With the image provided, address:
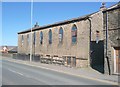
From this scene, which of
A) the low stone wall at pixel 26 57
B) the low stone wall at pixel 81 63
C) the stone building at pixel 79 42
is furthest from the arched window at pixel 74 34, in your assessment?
the low stone wall at pixel 26 57

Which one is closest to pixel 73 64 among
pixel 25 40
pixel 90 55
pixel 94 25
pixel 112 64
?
pixel 90 55

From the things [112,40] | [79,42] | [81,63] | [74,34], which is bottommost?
[81,63]

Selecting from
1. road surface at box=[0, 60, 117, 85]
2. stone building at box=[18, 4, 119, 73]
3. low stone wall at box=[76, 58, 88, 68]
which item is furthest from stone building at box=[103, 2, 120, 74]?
low stone wall at box=[76, 58, 88, 68]

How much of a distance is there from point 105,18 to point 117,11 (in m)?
1.76

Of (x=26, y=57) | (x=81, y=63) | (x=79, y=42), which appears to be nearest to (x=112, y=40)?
(x=81, y=63)

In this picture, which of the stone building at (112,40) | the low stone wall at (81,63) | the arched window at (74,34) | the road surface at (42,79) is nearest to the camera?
the road surface at (42,79)

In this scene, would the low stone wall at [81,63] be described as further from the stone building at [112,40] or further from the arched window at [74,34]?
the stone building at [112,40]

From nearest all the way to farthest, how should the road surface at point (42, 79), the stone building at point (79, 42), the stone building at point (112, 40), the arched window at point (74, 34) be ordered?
the road surface at point (42, 79), the stone building at point (112, 40), the stone building at point (79, 42), the arched window at point (74, 34)

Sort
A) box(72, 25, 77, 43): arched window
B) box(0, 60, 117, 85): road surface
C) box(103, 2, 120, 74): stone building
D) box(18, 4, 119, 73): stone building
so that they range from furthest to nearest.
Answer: box(72, 25, 77, 43): arched window < box(18, 4, 119, 73): stone building < box(103, 2, 120, 74): stone building < box(0, 60, 117, 85): road surface

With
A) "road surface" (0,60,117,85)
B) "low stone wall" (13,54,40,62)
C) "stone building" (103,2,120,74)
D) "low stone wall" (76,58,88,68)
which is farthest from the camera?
"low stone wall" (13,54,40,62)

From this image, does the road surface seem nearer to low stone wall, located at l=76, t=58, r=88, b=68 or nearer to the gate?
low stone wall, located at l=76, t=58, r=88, b=68

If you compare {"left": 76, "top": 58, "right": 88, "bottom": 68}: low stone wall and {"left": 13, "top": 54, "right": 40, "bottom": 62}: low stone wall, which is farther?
{"left": 13, "top": 54, "right": 40, "bottom": 62}: low stone wall

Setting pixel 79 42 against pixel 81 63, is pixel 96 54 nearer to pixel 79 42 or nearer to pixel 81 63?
pixel 81 63

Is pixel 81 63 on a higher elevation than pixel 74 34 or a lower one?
lower
